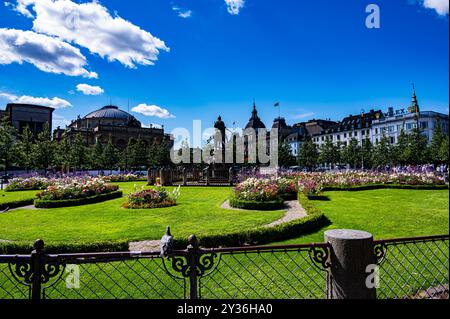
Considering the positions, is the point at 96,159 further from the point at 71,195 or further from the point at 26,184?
the point at 71,195

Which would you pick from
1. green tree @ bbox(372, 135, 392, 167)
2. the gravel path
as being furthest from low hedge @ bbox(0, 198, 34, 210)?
green tree @ bbox(372, 135, 392, 167)

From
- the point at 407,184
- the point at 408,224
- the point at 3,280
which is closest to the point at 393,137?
the point at 407,184

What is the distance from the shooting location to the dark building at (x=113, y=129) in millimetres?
97250

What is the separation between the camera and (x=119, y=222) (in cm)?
1275

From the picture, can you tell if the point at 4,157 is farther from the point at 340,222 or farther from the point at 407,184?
the point at 407,184

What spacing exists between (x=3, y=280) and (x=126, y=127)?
329ft

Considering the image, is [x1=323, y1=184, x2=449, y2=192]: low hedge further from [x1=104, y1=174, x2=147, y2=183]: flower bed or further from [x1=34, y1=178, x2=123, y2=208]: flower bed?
[x1=104, y1=174, x2=147, y2=183]: flower bed

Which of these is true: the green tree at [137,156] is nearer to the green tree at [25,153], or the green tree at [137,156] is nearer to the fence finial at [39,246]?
the green tree at [25,153]

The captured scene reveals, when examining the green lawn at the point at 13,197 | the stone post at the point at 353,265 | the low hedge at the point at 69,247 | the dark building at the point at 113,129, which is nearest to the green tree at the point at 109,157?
the dark building at the point at 113,129

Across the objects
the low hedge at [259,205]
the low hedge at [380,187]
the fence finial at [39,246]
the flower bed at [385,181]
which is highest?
the fence finial at [39,246]

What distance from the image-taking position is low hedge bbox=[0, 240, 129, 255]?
8.04 metres

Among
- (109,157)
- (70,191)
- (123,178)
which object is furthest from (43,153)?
(70,191)

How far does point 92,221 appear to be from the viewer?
13.1m

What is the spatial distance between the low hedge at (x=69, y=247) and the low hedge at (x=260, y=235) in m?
1.62
